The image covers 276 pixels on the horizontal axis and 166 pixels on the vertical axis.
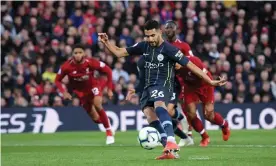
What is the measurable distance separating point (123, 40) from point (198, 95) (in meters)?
8.55

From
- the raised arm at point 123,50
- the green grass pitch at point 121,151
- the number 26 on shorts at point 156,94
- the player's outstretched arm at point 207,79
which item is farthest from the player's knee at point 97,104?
the player's outstretched arm at point 207,79

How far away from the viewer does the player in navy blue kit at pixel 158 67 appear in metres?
13.0

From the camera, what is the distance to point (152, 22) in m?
12.9

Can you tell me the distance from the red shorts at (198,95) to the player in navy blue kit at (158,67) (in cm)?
361

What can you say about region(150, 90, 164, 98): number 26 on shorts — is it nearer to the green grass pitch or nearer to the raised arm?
the raised arm

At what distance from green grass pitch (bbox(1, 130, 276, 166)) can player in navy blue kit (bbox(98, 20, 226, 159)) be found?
0.89 m

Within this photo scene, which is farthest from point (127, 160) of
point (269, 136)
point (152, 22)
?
point (269, 136)

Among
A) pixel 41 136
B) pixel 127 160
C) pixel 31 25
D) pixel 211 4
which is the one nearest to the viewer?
pixel 127 160

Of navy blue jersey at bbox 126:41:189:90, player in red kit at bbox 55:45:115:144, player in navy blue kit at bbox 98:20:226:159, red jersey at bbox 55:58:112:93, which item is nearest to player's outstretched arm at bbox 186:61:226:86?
player in navy blue kit at bbox 98:20:226:159

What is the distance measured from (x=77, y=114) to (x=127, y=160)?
11.5 meters

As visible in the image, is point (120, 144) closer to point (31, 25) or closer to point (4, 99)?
point (4, 99)

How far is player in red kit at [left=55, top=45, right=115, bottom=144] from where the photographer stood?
18359mm

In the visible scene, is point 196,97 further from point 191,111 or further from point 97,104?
point 97,104

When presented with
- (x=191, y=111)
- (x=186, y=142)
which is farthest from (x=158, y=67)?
(x=186, y=142)
